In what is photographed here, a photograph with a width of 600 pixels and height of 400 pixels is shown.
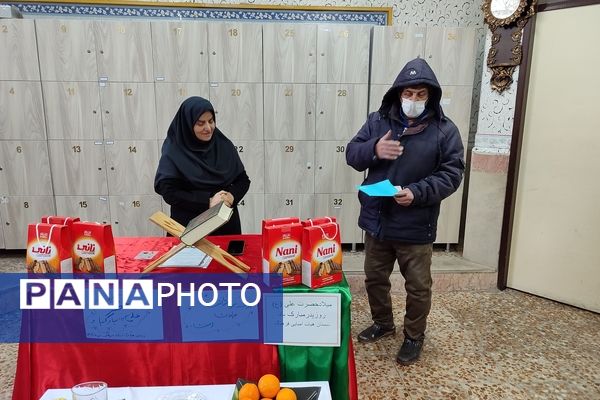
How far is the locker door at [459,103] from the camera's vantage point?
3.31 meters

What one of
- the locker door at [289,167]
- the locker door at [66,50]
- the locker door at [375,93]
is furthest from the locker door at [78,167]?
the locker door at [375,93]

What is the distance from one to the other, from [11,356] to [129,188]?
1.57 m

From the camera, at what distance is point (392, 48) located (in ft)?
10.6

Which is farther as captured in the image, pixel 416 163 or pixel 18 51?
pixel 18 51

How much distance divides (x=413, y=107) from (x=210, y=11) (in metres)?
2.32

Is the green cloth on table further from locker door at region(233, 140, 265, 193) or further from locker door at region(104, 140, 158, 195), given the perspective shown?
locker door at region(104, 140, 158, 195)

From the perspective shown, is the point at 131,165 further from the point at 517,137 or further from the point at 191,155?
the point at 517,137

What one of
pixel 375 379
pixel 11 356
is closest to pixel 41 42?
pixel 11 356

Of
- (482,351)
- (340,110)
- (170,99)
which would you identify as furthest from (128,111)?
(482,351)

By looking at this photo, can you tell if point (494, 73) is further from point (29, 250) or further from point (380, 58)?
point (29, 250)

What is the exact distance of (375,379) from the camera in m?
1.98

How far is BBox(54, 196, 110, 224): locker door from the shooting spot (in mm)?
3418

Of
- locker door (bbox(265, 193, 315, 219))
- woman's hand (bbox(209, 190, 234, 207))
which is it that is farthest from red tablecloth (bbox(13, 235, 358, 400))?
locker door (bbox(265, 193, 315, 219))

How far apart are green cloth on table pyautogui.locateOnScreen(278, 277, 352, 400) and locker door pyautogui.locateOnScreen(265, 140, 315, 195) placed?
2288mm
